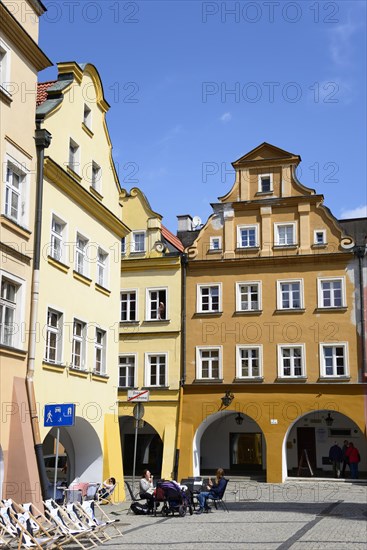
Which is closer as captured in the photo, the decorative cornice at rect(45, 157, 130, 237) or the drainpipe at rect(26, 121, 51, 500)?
the drainpipe at rect(26, 121, 51, 500)

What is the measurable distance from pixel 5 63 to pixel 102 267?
25.5 ft

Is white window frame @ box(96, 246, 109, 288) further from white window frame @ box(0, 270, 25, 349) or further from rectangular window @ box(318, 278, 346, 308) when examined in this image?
rectangular window @ box(318, 278, 346, 308)

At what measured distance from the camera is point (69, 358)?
2023cm

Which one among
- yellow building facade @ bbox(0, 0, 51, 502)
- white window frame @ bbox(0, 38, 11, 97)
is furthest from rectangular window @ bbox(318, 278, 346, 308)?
white window frame @ bbox(0, 38, 11, 97)

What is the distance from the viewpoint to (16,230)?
17.5 metres

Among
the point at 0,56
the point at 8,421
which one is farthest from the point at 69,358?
the point at 0,56

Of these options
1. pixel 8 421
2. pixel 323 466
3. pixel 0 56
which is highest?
pixel 0 56

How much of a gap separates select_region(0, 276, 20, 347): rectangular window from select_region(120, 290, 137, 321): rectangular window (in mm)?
17083

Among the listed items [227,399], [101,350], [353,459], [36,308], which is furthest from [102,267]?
[353,459]

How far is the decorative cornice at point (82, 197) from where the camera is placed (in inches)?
773

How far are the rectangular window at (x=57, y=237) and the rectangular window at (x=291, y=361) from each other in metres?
14.8

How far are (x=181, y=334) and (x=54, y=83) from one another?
14.8 m

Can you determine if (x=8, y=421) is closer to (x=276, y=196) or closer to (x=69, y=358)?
(x=69, y=358)

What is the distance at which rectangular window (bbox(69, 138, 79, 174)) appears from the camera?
21.5 metres
